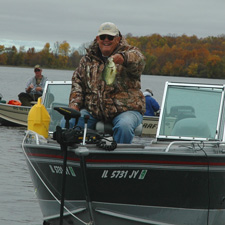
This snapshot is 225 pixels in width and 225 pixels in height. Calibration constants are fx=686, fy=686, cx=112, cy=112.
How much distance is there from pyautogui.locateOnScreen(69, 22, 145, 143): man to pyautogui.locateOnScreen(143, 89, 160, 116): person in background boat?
457 inches

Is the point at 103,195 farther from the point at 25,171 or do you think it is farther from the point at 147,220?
the point at 25,171

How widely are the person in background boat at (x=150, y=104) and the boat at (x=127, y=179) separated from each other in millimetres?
11746

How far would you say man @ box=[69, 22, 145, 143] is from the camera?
24.0ft

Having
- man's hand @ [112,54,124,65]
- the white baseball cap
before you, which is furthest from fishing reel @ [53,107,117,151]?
the white baseball cap

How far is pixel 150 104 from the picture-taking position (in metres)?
19.6

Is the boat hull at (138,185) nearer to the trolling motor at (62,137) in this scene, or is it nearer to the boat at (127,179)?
the boat at (127,179)

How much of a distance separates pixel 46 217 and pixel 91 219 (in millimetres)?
893

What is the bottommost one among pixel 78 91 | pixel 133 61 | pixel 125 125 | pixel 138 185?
pixel 138 185

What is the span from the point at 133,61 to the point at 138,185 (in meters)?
1.33

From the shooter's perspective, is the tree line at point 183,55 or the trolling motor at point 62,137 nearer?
the trolling motor at point 62,137

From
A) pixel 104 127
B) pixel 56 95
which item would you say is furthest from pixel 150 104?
pixel 104 127

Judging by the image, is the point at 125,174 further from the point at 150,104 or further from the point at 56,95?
the point at 150,104

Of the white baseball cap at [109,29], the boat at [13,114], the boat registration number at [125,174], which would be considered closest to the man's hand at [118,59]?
the white baseball cap at [109,29]

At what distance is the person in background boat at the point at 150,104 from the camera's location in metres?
19.3
